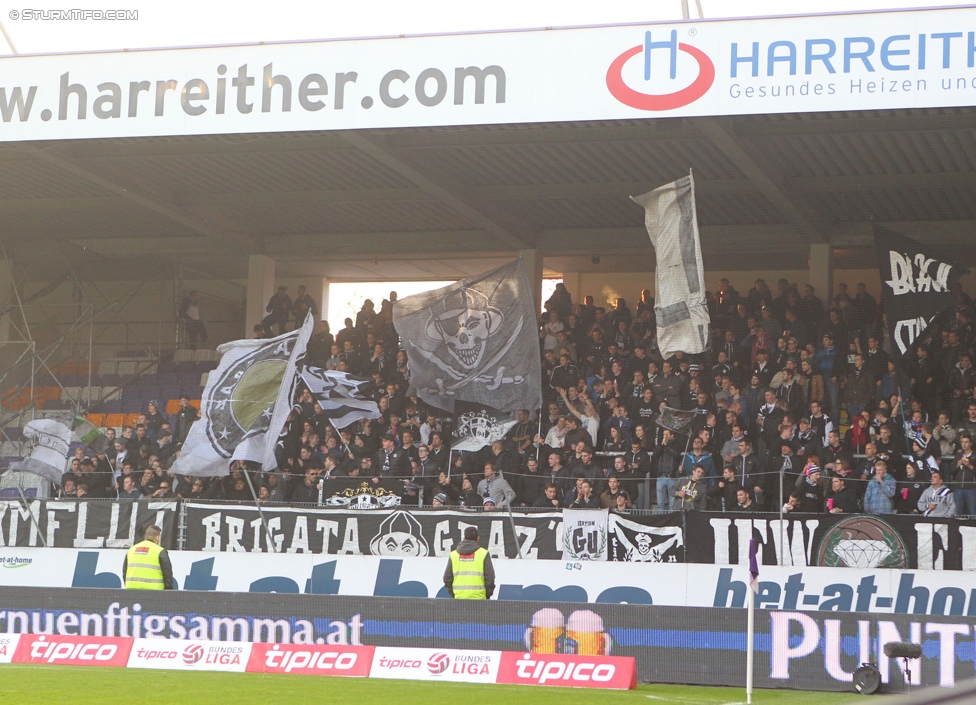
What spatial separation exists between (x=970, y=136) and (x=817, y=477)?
6681 mm

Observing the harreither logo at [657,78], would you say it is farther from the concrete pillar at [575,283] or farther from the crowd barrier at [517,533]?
the concrete pillar at [575,283]

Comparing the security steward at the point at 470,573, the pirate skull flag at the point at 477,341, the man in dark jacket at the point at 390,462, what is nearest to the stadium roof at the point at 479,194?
the pirate skull flag at the point at 477,341

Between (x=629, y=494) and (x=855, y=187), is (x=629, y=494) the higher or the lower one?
the lower one

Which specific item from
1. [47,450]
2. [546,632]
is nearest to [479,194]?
[47,450]

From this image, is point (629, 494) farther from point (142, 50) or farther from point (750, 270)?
point (750, 270)

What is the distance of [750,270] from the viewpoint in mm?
29094

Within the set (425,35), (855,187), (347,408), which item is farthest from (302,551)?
(855,187)

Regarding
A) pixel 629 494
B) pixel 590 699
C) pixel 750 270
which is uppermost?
pixel 750 270

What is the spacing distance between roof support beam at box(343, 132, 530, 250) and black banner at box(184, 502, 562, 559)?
19.0ft

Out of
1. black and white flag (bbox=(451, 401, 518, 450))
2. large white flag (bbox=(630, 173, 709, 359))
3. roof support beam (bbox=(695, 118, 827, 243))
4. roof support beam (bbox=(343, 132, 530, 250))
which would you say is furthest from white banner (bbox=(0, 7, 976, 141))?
black and white flag (bbox=(451, 401, 518, 450))

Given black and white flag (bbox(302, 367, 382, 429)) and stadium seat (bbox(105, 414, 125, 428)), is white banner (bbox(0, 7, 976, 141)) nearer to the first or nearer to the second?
black and white flag (bbox(302, 367, 382, 429))

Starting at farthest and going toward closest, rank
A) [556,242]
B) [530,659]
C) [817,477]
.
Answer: [556,242] → [817,477] → [530,659]

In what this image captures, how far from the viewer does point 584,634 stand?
506 inches

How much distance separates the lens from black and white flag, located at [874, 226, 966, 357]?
17703 mm
